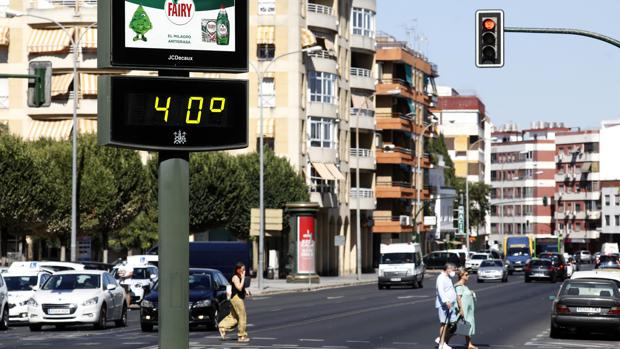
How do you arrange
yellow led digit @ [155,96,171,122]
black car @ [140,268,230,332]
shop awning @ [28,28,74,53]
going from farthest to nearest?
shop awning @ [28,28,74,53] < black car @ [140,268,230,332] < yellow led digit @ [155,96,171,122]

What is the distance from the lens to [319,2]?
10188 centimetres

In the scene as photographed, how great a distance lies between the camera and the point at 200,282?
3844 cm

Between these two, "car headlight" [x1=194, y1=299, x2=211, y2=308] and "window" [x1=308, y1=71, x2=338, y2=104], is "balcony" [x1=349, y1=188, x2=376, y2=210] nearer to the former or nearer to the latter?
"window" [x1=308, y1=71, x2=338, y2=104]

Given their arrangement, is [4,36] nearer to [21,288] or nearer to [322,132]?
[322,132]

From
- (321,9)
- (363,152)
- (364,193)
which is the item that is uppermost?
(321,9)

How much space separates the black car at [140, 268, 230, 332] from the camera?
121 ft

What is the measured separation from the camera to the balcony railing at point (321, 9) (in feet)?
325

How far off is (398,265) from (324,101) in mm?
24393

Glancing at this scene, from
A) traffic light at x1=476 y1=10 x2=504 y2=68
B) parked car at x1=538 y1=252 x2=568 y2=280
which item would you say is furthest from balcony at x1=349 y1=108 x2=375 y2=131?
traffic light at x1=476 y1=10 x2=504 y2=68

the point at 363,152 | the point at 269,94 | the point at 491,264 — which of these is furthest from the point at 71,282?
the point at 363,152

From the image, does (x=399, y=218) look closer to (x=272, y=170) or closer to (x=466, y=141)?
(x=272, y=170)

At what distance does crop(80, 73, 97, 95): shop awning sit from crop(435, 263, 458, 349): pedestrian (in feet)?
215

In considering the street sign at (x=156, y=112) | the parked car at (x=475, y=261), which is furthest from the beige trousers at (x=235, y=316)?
the parked car at (x=475, y=261)

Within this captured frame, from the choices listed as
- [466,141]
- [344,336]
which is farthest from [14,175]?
[466,141]
